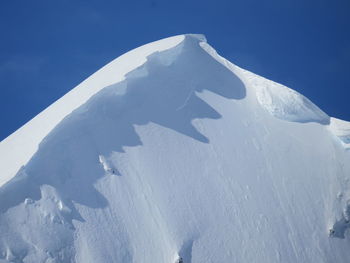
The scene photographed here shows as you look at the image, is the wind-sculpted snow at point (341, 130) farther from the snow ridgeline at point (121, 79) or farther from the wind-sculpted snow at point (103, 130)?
the wind-sculpted snow at point (103, 130)

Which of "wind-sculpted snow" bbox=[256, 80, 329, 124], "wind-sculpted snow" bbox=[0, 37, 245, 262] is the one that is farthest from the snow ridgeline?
"wind-sculpted snow" bbox=[0, 37, 245, 262]

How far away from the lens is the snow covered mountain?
6.46 metres

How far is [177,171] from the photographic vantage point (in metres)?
7.71

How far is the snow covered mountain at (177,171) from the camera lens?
6457mm

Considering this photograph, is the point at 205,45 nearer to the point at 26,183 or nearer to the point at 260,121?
the point at 260,121

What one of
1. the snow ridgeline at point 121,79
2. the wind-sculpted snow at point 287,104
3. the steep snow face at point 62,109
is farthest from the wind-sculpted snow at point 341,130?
the steep snow face at point 62,109

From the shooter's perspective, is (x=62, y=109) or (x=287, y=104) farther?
(x=287, y=104)

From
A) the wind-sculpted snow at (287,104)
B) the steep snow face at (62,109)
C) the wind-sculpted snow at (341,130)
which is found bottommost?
the wind-sculpted snow at (341,130)

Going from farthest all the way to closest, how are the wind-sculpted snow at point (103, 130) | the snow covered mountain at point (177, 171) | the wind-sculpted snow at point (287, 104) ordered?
the wind-sculpted snow at point (287, 104) < the snow covered mountain at point (177, 171) < the wind-sculpted snow at point (103, 130)

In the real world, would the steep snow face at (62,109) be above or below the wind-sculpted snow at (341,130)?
above

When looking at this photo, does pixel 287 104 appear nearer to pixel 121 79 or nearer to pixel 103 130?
pixel 121 79

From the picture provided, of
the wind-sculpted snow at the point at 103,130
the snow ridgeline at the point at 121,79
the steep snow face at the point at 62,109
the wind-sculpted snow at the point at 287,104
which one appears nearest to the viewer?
the wind-sculpted snow at the point at 103,130

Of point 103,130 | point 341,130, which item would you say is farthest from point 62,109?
point 341,130

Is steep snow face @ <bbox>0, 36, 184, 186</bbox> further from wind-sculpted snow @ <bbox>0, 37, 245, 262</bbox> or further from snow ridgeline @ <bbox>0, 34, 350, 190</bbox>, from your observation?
wind-sculpted snow @ <bbox>0, 37, 245, 262</bbox>
